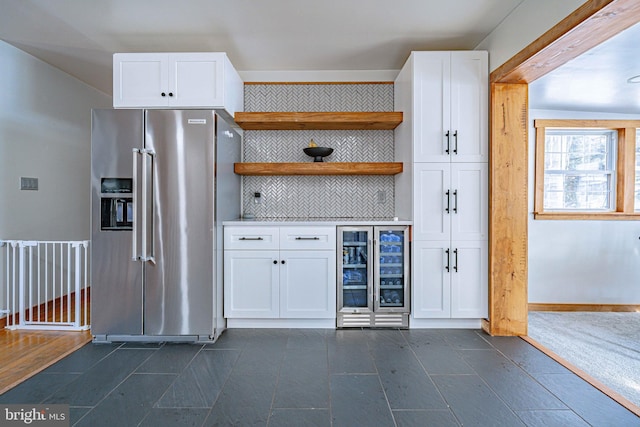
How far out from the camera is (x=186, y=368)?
224 cm

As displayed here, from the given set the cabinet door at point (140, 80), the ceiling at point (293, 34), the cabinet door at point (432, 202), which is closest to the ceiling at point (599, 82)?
the ceiling at point (293, 34)

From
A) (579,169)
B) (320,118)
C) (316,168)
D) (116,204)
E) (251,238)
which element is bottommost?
(251,238)

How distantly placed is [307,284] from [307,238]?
0.41m

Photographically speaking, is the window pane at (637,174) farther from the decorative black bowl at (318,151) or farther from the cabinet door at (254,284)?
the cabinet door at (254,284)

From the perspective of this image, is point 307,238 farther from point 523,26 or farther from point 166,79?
point 523,26

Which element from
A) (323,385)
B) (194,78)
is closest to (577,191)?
(323,385)

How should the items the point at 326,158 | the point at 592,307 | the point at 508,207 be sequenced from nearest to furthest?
the point at 508,207, the point at 326,158, the point at 592,307

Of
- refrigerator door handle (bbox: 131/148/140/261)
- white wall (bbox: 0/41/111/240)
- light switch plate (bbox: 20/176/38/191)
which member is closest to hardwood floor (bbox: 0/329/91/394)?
refrigerator door handle (bbox: 131/148/140/261)

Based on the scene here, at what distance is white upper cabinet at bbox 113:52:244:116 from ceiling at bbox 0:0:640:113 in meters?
0.21

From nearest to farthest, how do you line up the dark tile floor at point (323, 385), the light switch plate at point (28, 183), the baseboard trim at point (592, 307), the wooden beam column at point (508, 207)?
the dark tile floor at point (323, 385)
the wooden beam column at point (508, 207)
the light switch plate at point (28, 183)
the baseboard trim at point (592, 307)

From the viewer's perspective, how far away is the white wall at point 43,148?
10.0 ft

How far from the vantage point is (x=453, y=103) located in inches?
111

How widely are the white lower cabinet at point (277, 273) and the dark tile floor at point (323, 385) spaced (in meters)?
0.28

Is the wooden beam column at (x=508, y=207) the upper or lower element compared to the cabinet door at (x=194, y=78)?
lower
